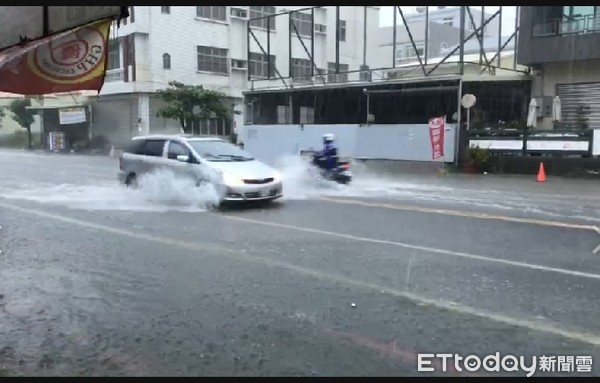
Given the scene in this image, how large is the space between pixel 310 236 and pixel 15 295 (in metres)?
4.28

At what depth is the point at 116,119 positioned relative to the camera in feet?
135

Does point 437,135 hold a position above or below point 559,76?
below

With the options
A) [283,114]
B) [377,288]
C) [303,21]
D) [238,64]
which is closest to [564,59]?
[283,114]

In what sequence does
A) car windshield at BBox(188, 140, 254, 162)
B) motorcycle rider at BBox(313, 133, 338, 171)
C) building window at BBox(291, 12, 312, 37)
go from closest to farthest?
car windshield at BBox(188, 140, 254, 162), motorcycle rider at BBox(313, 133, 338, 171), building window at BBox(291, 12, 312, 37)

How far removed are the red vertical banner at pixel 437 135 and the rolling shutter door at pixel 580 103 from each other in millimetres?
4876

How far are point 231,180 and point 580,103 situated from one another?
1601 centimetres

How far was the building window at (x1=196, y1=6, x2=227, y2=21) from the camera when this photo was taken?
40062mm


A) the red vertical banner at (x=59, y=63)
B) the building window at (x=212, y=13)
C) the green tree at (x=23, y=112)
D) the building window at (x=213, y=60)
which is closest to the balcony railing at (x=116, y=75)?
the building window at (x=213, y=60)

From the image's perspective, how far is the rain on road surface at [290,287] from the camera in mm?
4574

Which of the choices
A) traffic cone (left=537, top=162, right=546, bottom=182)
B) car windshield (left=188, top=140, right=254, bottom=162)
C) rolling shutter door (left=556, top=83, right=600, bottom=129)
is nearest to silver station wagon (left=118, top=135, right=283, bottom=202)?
car windshield (left=188, top=140, right=254, bottom=162)

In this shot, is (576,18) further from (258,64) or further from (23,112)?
(23,112)

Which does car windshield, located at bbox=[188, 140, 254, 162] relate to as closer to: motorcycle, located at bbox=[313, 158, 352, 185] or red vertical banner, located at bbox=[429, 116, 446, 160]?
motorcycle, located at bbox=[313, 158, 352, 185]

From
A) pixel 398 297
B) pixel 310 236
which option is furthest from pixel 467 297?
pixel 310 236

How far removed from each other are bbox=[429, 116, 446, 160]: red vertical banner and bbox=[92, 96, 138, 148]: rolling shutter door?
23.4 meters
